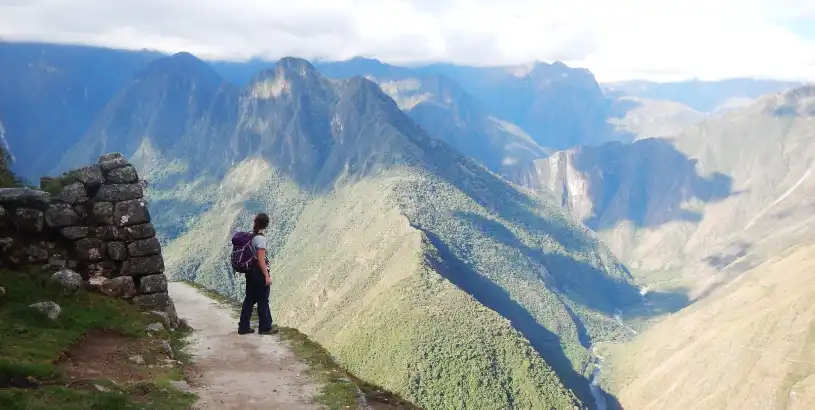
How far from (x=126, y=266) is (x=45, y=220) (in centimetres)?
381

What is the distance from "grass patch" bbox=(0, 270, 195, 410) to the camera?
13453 millimetres

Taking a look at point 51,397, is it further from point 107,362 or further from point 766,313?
point 766,313

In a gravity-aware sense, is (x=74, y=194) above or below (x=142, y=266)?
above

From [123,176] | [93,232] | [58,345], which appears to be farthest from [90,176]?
[58,345]

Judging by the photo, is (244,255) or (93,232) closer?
(244,255)

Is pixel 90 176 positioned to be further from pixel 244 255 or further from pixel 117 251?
pixel 244 255

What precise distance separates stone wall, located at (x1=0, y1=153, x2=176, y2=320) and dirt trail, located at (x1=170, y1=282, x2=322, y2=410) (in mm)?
3867

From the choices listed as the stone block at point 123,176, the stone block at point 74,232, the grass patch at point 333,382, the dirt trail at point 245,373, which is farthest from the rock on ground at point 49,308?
the grass patch at point 333,382

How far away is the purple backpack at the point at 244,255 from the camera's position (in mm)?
22797

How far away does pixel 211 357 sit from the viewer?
2205cm

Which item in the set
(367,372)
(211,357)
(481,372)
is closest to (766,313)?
(481,372)

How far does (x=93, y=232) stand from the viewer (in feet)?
83.1

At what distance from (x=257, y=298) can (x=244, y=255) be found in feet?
7.13

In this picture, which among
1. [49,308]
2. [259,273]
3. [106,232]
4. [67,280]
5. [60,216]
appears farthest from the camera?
[106,232]
